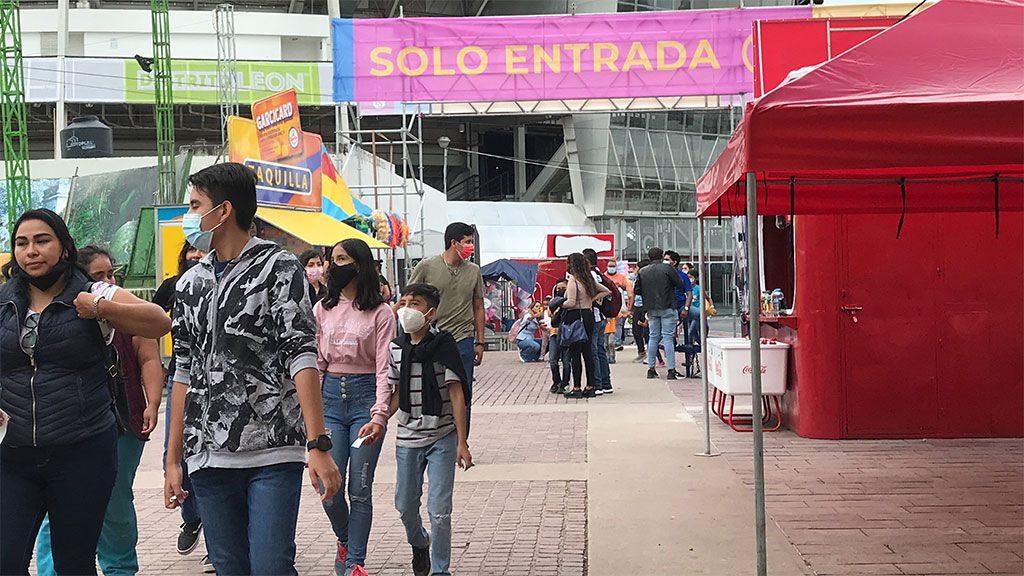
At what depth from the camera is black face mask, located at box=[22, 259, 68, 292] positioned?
155 inches

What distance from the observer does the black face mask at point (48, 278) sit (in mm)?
3939

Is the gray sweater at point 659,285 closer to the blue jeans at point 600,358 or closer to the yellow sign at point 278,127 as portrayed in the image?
the blue jeans at point 600,358

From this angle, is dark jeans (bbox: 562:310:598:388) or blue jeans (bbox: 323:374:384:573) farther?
dark jeans (bbox: 562:310:598:388)

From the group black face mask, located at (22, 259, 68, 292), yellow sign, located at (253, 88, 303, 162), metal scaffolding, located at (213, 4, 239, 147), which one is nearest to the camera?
black face mask, located at (22, 259, 68, 292)

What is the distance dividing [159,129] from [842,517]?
2308 centimetres

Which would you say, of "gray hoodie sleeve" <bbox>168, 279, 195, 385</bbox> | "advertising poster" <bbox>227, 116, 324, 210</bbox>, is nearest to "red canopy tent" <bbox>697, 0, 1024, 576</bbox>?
"gray hoodie sleeve" <bbox>168, 279, 195, 385</bbox>

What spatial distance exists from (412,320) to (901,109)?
2.53 m

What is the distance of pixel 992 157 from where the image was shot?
4828 millimetres

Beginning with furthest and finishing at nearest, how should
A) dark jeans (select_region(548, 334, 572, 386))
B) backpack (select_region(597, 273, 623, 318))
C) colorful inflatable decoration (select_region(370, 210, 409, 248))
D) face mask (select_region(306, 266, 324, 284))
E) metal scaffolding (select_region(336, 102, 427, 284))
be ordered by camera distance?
metal scaffolding (select_region(336, 102, 427, 284))
colorful inflatable decoration (select_region(370, 210, 409, 248))
backpack (select_region(597, 273, 623, 318))
dark jeans (select_region(548, 334, 572, 386))
face mask (select_region(306, 266, 324, 284))

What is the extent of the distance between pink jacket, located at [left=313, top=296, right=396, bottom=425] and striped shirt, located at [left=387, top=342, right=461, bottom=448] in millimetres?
202

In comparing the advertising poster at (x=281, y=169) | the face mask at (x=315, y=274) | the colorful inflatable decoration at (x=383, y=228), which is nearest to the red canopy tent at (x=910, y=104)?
the face mask at (x=315, y=274)

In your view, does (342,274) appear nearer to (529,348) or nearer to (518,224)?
(529,348)

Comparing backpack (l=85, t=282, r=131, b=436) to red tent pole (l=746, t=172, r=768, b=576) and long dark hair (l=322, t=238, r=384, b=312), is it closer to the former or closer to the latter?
long dark hair (l=322, t=238, r=384, b=312)

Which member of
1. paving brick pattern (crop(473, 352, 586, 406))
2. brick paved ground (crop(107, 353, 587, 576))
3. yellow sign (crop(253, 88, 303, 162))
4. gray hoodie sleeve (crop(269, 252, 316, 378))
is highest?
yellow sign (crop(253, 88, 303, 162))
